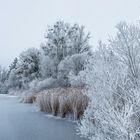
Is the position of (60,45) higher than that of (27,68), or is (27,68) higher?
(60,45)

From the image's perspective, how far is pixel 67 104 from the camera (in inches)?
351

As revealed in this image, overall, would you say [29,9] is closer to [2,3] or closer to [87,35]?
[2,3]

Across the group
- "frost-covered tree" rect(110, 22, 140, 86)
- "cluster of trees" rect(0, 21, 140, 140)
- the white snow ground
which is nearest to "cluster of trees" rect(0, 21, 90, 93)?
the white snow ground

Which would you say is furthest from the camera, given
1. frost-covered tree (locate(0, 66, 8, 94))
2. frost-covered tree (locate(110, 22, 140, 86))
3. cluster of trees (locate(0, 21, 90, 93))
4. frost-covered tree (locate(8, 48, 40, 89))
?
frost-covered tree (locate(0, 66, 8, 94))

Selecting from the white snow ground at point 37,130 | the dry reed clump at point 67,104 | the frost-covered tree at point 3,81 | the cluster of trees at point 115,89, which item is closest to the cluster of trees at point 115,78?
the cluster of trees at point 115,89

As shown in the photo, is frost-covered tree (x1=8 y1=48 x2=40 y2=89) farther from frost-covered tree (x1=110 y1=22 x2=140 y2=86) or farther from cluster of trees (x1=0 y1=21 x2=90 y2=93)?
frost-covered tree (x1=110 y1=22 x2=140 y2=86)

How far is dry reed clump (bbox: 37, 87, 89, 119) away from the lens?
26.9 ft

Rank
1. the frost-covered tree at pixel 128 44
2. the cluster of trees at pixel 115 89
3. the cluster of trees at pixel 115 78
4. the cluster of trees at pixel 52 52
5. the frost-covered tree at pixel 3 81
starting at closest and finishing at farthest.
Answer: the cluster of trees at pixel 115 89 → the cluster of trees at pixel 115 78 → the frost-covered tree at pixel 128 44 → the cluster of trees at pixel 52 52 → the frost-covered tree at pixel 3 81

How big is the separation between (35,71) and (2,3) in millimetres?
14682

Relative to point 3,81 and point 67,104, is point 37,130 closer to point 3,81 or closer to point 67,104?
point 67,104

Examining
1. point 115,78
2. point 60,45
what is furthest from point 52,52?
point 115,78

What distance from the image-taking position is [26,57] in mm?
29234

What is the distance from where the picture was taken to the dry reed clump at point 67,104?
8.19 meters

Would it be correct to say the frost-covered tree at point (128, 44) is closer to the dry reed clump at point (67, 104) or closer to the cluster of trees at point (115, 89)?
A: the cluster of trees at point (115, 89)
